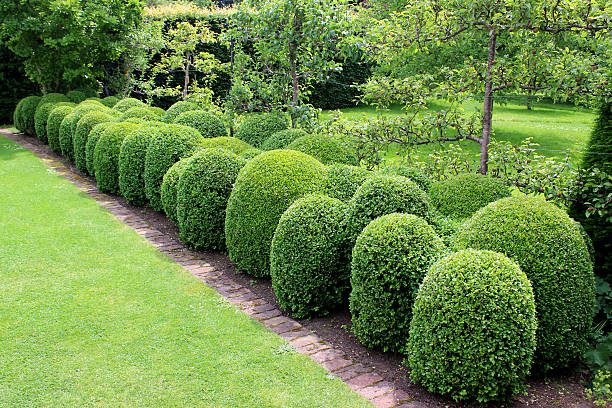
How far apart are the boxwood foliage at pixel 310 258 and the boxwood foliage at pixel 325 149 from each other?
1721 millimetres

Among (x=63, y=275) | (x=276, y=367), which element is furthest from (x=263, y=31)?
(x=276, y=367)

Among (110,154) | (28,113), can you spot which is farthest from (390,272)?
(28,113)

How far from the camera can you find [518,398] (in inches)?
155

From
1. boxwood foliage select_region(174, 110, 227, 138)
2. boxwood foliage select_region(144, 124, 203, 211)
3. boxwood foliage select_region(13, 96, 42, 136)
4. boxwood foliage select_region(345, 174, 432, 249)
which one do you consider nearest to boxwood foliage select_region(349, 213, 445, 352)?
boxwood foliage select_region(345, 174, 432, 249)

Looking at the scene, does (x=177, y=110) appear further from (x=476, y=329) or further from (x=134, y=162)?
(x=476, y=329)

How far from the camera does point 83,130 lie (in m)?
11.0

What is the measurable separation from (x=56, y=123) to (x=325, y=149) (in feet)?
29.1

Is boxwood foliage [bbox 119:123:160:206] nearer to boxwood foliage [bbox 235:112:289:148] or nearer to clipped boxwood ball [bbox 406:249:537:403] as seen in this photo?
boxwood foliage [bbox 235:112:289:148]

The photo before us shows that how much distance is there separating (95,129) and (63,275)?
4914 millimetres

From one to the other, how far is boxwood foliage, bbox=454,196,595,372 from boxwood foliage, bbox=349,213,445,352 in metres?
0.36

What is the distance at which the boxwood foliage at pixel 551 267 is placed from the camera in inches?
157

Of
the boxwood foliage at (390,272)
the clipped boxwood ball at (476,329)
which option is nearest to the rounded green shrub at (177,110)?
the boxwood foliage at (390,272)

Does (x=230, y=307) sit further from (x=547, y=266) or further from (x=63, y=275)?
(x=547, y=266)

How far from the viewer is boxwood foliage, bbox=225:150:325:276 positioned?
227 inches
